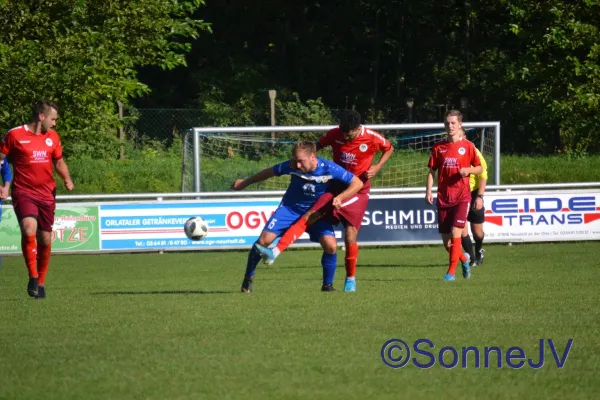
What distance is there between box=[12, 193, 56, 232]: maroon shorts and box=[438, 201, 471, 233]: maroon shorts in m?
4.14

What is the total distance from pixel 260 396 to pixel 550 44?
20.7 m

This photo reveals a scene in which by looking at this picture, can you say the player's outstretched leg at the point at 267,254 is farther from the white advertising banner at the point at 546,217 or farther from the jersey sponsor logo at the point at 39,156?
the white advertising banner at the point at 546,217

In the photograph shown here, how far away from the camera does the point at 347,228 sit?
37.7ft

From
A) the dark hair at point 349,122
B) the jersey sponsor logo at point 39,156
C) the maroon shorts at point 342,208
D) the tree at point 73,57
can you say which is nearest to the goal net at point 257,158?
the tree at point 73,57

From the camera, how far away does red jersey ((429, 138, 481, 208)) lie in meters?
12.5

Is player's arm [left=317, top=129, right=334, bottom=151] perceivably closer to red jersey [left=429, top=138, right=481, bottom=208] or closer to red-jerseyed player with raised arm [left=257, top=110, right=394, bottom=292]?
red-jerseyed player with raised arm [left=257, top=110, right=394, bottom=292]

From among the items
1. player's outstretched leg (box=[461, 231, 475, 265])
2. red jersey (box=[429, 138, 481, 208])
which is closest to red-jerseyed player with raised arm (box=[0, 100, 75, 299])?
red jersey (box=[429, 138, 481, 208])

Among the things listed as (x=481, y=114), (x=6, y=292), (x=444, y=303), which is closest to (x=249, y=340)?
(x=444, y=303)

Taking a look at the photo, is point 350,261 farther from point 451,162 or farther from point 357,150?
point 451,162

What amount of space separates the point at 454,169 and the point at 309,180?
7.91 feet

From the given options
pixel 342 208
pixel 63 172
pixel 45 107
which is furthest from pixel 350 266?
pixel 45 107

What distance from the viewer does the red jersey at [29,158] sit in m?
11.0

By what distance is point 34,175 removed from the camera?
11.1 meters

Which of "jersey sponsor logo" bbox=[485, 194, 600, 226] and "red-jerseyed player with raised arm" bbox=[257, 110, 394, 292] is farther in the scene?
"jersey sponsor logo" bbox=[485, 194, 600, 226]
